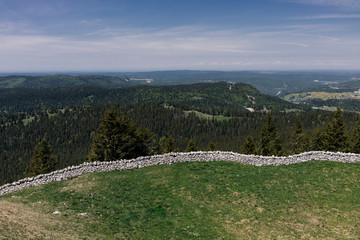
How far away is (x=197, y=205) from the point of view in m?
18.3

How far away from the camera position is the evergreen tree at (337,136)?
46594 mm

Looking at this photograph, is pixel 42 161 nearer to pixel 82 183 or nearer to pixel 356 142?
pixel 82 183

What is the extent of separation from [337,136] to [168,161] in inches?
1634

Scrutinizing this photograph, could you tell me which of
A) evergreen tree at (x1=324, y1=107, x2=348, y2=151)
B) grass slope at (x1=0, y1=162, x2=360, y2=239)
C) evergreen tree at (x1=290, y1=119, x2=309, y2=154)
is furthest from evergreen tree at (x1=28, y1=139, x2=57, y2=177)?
evergreen tree at (x1=290, y1=119, x2=309, y2=154)

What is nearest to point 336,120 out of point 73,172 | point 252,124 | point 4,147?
point 73,172

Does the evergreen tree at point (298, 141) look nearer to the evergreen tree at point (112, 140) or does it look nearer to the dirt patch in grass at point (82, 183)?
the evergreen tree at point (112, 140)

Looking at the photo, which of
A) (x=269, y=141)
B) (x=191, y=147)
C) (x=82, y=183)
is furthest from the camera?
(x=191, y=147)

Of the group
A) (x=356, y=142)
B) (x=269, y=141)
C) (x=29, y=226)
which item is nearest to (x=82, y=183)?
(x=29, y=226)

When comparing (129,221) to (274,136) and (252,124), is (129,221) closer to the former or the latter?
(274,136)

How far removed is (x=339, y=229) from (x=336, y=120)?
4159cm

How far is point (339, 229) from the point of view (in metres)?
14.4

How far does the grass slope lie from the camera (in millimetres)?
14305

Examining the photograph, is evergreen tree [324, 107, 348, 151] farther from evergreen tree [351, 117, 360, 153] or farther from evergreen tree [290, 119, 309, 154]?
evergreen tree [290, 119, 309, 154]

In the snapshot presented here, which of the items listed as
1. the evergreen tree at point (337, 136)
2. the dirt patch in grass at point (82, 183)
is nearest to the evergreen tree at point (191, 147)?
the evergreen tree at point (337, 136)
